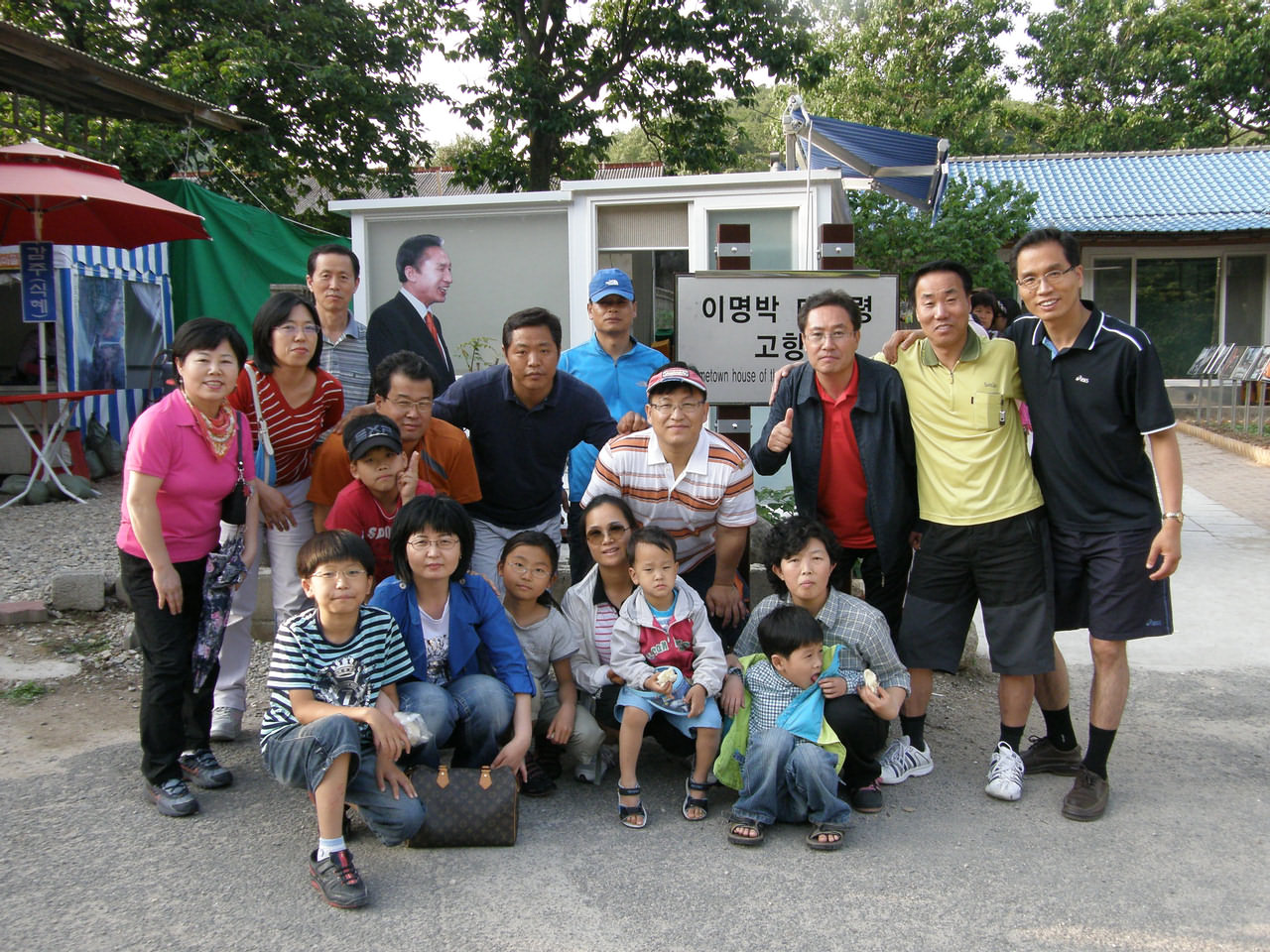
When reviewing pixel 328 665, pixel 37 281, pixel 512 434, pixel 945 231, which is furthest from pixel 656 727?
pixel 37 281

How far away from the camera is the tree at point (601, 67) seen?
14.4 meters

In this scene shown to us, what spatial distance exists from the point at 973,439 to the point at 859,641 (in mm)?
796

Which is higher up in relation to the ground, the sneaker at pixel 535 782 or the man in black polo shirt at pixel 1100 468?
the man in black polo shirt at pixel 1100 468

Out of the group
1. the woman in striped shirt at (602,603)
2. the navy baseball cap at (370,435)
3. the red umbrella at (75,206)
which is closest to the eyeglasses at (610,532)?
the woman in striped shirt at (602,603)

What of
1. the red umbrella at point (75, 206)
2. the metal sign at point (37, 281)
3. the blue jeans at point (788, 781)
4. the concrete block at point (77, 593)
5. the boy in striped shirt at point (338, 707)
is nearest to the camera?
the boy in striped shirt at point (338, 707)

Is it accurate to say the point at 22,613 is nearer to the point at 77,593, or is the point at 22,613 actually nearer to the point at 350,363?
the point at 77,593

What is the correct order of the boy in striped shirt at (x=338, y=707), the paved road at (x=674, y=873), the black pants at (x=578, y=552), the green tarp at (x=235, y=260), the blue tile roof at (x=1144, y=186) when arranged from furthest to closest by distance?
the blue tile roof at (x=1144, y=186) < the green tarp at (x=235, y=260) < the black pants at (x=578, y=552) < the boy in striped shirt at (x=338, y=707) < the paved road at (x=674, y=873)

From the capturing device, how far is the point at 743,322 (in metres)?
4.87

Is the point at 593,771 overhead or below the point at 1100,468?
below

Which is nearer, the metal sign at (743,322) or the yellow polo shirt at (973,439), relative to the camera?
the yellow polo shirt at (973,439)

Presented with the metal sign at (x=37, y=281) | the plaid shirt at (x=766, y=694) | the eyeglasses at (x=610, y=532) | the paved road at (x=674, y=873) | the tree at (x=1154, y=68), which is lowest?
the paved road at (x=674, y=873)

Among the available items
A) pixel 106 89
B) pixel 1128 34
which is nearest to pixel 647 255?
pixel 106 89

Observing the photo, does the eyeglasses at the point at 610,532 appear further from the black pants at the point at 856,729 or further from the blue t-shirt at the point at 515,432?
the black pants at the point at 856,729

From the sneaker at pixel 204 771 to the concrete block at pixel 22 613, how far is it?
2.14m
